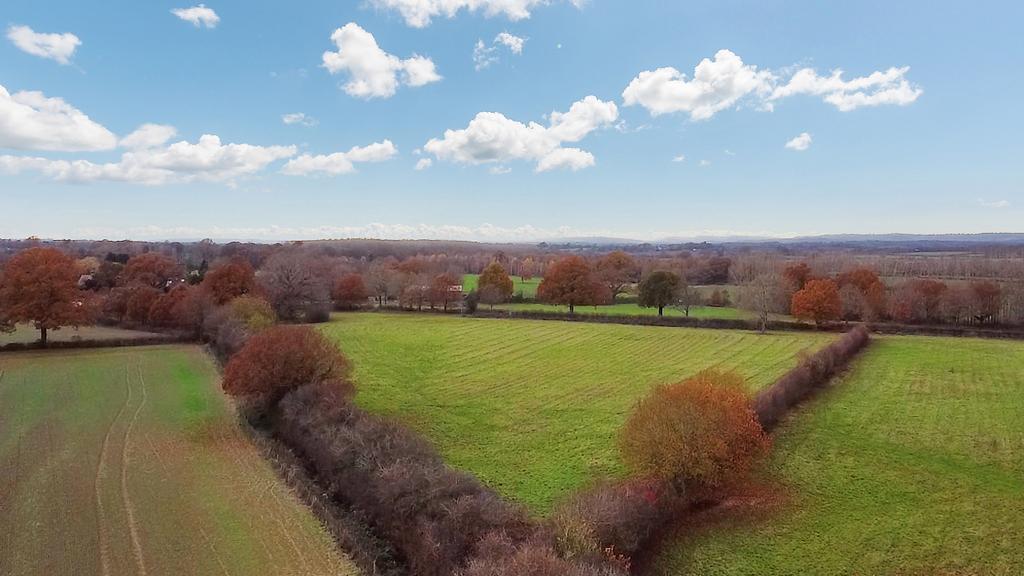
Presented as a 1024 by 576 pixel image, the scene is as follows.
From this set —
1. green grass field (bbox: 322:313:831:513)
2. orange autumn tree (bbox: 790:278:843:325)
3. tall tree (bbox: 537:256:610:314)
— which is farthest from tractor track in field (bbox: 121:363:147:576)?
Answer: orange autumn tree (bbox: 790:278:843:325)

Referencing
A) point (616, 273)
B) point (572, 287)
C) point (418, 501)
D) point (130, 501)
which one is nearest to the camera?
point (418, 501)

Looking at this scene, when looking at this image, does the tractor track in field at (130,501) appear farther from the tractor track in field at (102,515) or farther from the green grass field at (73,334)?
the green grass field at (73,334)

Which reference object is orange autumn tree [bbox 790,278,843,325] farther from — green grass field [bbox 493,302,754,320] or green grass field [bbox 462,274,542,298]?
green grass field [bbox 462,274,542,298]

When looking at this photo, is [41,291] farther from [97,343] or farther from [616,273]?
[616,273]

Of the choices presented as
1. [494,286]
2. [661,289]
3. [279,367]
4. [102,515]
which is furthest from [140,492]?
[661,289]

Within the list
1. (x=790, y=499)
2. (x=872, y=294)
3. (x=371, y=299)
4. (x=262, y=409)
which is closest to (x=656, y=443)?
(x=790, y=499)

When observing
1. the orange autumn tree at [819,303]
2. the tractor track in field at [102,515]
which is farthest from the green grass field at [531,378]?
the tractor track in field at [102,515]
